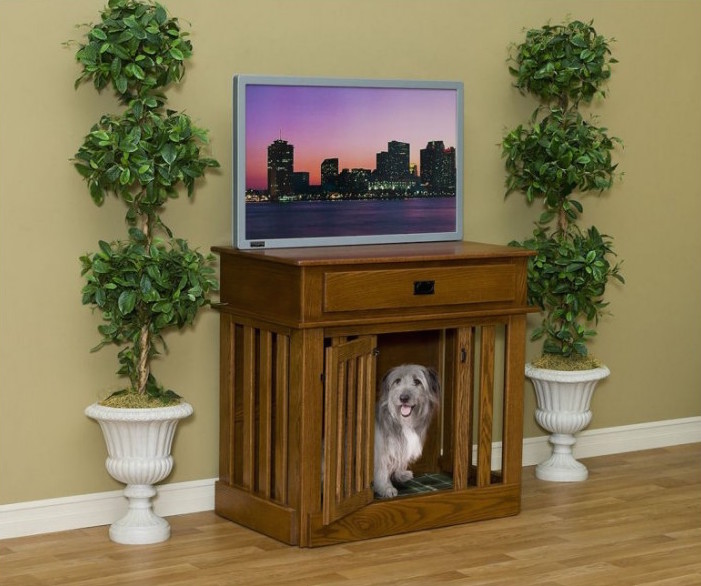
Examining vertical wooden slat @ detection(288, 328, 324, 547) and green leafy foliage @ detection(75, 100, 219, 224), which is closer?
green leafy foliage @ detection(75, 100, 219, 224)

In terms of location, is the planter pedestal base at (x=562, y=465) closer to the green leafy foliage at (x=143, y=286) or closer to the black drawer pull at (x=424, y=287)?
Result: the black drawer pull at (x=424, y=287)

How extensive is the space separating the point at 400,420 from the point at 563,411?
859mm

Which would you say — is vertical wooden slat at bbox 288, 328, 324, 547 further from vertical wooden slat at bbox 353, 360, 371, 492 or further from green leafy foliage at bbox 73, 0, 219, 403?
green leafy foliage at bbox 73, 0, 219, 403

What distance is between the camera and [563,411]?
15.4 ft

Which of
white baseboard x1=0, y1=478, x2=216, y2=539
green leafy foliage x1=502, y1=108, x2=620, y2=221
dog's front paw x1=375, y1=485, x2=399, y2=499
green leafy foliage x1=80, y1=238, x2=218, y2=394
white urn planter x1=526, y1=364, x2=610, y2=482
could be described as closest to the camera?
green leafy foliage x1=80, y1=238, x2=218, y2=394

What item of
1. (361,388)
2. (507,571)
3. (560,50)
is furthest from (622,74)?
(507,571)

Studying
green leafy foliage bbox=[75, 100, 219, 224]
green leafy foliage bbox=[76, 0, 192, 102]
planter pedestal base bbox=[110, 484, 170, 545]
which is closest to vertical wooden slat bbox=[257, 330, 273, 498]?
planter pedestal base bbox=[110, 484, 170, 545]

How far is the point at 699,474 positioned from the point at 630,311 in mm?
736

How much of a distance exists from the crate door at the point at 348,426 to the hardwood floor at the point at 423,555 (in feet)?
0.51

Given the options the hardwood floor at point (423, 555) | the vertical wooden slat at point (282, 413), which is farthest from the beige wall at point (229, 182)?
the vertical wooden slat at point (282, 413)

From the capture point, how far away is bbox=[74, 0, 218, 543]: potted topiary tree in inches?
143

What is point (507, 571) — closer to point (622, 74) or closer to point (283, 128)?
point (283, 128)

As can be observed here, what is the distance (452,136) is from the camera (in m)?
4.32

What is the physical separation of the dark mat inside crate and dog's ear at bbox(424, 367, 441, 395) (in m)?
0.30
